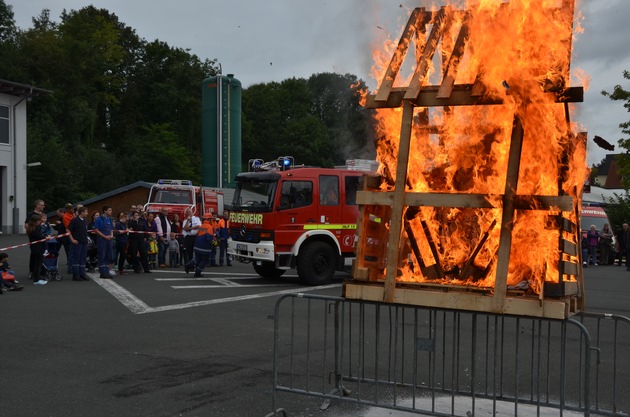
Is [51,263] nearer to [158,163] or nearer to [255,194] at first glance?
[255,194]

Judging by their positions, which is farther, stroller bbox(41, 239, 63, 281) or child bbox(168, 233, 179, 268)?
child bbox(168, 233, 179, 268)

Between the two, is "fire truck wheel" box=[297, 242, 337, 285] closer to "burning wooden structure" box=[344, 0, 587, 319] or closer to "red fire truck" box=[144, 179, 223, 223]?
"burning wooden structure" box=[344, 0, 587, 319]

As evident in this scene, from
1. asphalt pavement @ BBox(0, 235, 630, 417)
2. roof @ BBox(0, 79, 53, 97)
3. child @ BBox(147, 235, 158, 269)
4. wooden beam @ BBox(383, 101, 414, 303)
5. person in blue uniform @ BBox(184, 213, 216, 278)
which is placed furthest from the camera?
roof @ BBox(0, 79, 53, 97)

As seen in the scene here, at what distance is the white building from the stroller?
25043 millimetres

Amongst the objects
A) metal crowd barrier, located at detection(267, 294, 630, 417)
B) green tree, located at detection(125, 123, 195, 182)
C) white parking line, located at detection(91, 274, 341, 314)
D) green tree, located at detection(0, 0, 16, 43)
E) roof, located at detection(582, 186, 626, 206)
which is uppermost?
green tree, located at detection(0, 0, 16, 43)

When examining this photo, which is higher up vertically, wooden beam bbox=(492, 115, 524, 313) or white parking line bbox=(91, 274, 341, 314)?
wooden beam bbox=(492, 115, 524, 313)

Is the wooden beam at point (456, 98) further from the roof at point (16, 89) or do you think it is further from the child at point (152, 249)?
the roof at point (16, 89)

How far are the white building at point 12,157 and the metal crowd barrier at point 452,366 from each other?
33153mm

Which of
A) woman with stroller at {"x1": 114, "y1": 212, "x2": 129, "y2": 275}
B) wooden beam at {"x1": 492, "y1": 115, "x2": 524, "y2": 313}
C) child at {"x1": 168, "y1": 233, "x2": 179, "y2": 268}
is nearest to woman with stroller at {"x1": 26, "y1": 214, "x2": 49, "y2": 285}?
woman with stroller at {"x1": 114, "y1": 212, "x2": 129, "y2": 275}

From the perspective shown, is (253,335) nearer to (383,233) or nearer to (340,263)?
(383,233)

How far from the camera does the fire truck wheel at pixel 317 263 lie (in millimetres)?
16422

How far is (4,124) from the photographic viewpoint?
39969 mm

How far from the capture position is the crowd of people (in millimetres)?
15824

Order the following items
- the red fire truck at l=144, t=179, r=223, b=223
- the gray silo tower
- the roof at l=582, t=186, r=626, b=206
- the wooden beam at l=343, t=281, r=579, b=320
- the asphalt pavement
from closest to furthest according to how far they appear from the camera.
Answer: the wooden beam at l=343, t=281, r=579, b=320 → the asphalt pavement → the red fire truck at l=144, t=179, r=223, b=223 → the roof at l=582, t=186, r=626, b=206 → the gray silo tower
